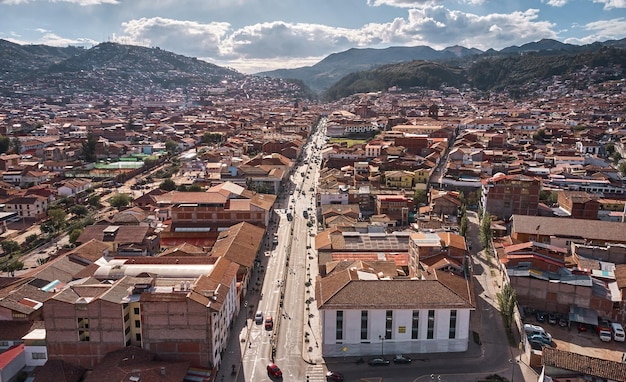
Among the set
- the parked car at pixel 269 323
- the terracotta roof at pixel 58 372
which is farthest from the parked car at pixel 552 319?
the terracotta roof at pixel 58 372

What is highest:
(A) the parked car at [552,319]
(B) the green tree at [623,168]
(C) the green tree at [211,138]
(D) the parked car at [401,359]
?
(C) the green tree at [211,138]

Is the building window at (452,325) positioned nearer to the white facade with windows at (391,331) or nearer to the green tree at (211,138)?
the white facade with windows at (391,331)

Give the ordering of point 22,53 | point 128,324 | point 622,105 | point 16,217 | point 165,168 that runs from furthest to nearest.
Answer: point 22,53 < point 622,105 < point 165,168 < point 16,217 < point 128,324

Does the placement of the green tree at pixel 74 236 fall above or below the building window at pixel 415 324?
above

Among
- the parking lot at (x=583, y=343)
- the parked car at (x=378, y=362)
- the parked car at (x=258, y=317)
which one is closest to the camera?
the parked car at (x=378, y=362)

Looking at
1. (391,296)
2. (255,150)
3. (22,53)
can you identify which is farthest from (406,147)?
(22,53)

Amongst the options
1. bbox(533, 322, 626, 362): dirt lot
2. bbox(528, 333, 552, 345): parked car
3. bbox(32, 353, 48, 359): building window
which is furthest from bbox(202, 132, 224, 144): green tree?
bbox(528, 333, 552, 345): parked car

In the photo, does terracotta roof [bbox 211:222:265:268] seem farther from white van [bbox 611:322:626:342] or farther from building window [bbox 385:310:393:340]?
white van [bbox 611:322:626:342]

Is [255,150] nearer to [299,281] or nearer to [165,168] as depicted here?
[165,168]
